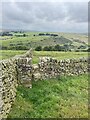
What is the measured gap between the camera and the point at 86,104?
18156 mm

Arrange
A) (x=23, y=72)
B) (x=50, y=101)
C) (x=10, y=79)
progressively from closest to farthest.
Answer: (x=10, y=79)
(x=50, y=101)
(x=23, y=72)

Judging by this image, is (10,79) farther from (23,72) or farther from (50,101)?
(50,101)

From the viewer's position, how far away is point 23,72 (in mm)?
17812

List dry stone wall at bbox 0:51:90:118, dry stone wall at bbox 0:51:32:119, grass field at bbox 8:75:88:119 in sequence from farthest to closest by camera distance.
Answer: grass field at bbox 8:75:88:119, dry stone wall at bbox 0:51:90:118, dry stone wall at bbox 0:51:32:119

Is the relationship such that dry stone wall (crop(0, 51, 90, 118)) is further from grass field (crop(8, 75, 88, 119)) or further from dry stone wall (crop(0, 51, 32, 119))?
grass field (crop(8, 75, 88, 119))

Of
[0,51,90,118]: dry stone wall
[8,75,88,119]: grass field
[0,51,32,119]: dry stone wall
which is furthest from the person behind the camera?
[8,75,88,119]: grass field

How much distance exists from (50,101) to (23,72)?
237 centimetres

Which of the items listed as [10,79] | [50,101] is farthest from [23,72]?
[50,101]

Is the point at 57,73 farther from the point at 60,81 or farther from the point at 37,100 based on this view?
the point at 37,100

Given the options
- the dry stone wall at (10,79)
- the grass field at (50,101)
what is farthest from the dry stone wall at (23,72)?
the grass field at (50,101)

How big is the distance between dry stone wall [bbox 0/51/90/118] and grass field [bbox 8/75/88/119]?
426mm

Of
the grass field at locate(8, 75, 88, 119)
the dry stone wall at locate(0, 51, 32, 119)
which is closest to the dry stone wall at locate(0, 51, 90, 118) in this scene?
the dry stone wall at locate(0, 51, 32, 119)

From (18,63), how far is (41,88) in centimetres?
201

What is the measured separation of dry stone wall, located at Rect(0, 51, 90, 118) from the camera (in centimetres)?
1449
